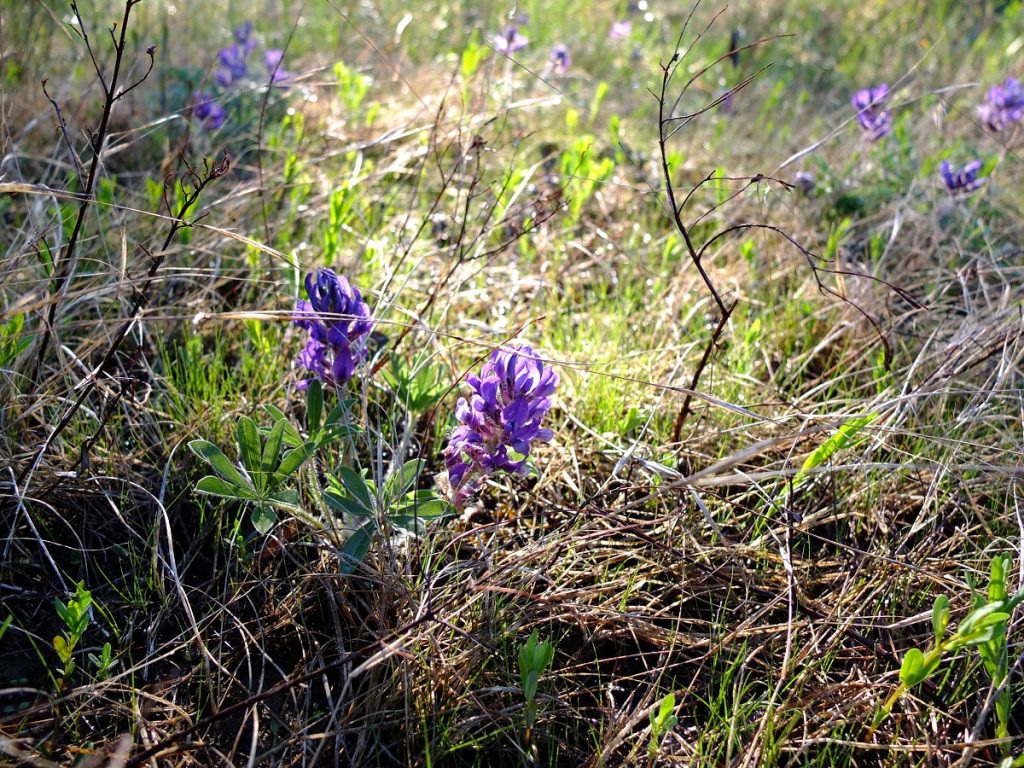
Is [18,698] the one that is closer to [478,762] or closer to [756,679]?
[478,762]

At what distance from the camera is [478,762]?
148cm

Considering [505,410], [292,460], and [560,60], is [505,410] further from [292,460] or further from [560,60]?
[560,60]

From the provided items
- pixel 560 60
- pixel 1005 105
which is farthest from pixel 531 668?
pixel 1005 105

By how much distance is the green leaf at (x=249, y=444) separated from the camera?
167cm

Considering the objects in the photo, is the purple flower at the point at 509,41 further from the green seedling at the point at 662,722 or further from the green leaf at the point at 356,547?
the green seedling at the point at 662,722

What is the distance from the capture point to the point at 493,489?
2088 mm

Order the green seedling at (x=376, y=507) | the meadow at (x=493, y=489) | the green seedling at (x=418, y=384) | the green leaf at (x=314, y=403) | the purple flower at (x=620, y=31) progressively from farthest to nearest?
the purple flower at (x=620, y=31)
the green seedling at (x=418, y=384)
the green leaf at (x=314, y=403)
the green seedling at (x=376, y=507)
the meadow at (x=493, y=489)

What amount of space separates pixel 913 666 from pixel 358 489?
A: 3.36ft

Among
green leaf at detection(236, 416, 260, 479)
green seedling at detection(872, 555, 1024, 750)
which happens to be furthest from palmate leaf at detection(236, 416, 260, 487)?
green seedling at detection(872, 555, 1024, 750)

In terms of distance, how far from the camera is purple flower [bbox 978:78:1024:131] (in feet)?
12.2

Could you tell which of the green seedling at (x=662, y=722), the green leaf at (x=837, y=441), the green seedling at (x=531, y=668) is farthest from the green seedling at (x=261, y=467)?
the green leaf at (x=837, y=441)

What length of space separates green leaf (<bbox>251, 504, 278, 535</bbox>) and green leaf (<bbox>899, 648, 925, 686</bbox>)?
1.13m

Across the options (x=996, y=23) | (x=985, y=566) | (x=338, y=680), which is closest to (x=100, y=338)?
(x=338, y=680)

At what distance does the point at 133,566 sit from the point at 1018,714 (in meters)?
1.73
